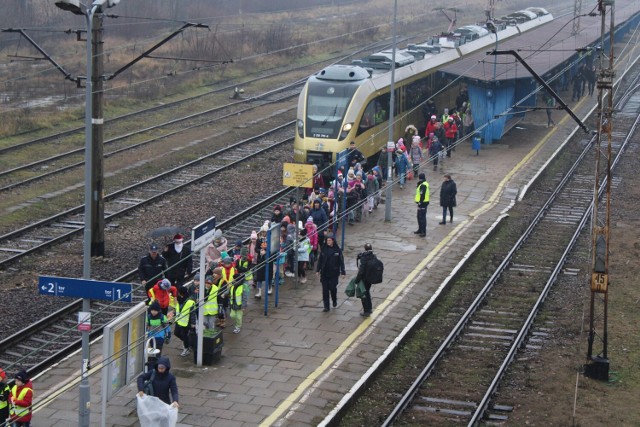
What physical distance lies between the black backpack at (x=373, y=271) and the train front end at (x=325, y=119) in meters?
10.5

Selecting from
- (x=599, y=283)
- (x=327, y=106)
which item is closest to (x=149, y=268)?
(x=599, y=283)

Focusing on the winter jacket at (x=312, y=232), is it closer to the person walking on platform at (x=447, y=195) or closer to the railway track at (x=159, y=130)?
the person walking on platform at (x=447, y=195)

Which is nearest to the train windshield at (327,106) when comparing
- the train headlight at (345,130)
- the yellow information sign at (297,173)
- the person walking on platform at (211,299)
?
the train headlight at (345,130)

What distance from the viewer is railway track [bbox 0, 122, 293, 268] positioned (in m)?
25.0

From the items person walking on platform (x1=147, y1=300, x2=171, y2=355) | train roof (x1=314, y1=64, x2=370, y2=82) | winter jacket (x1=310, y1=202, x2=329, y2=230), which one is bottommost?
person walking on platform (x1=147, y1=300, x2=171, y2=355)

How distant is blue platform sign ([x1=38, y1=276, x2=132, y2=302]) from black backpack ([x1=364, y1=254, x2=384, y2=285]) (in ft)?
22.6

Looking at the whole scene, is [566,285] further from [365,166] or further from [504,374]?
[365,166]

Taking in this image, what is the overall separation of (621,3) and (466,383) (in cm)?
7309

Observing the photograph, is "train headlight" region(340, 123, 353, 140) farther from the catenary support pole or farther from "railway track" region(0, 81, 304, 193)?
the catenary support pole

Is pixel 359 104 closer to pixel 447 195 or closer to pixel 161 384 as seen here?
pixel 447 195

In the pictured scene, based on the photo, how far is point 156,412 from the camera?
1444cm

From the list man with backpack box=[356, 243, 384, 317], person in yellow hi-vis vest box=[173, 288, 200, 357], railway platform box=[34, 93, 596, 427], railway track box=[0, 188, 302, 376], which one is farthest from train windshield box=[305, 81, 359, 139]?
person in yellow hi-vis vest box=[173, 288, 200, 357]

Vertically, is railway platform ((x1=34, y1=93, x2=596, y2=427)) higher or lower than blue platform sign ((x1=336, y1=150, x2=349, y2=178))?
lower

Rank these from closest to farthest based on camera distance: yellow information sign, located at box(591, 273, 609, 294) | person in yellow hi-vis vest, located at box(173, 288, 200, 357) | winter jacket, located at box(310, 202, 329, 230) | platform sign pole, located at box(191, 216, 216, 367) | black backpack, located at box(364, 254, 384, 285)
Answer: platform sign pole, located at box(191, 216, 216, 367) → person in yellow hi-vis vest, located at box(173, 288, 200, 357) → yellow information sign, located at box(591, 273, 609, 294) → black backpack, located at box(364, 254, 384, 285) → winter jacket, located at box(310, 202, 329, 230)
